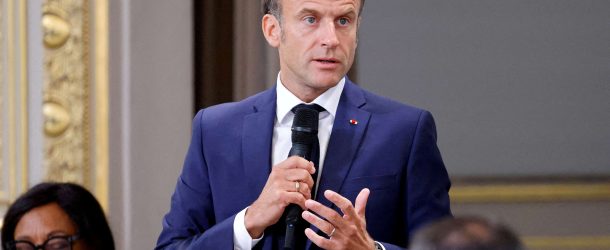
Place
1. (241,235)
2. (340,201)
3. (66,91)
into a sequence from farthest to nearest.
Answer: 1. (66,91)
2. (241,235)
3. (340,201)

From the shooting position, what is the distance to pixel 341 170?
2.24 metres

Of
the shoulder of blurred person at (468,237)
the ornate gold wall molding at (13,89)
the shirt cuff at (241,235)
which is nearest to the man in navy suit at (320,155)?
the shirt cuff at (241,235)

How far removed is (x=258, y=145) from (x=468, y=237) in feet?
3.17

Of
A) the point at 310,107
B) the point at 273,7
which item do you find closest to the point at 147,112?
the point at 273,7

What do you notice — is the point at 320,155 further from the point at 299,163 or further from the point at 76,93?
the point at 76,93

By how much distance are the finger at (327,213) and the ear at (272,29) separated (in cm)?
38

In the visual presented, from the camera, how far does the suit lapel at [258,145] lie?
2268 mm

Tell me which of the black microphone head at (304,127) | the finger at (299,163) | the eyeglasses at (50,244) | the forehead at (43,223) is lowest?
the eyeglasses at (50,244)

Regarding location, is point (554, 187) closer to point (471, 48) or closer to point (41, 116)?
point (471, 48)

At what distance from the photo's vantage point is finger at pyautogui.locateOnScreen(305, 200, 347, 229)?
208 cm

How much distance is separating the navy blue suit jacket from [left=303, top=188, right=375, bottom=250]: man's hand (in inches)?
3.7

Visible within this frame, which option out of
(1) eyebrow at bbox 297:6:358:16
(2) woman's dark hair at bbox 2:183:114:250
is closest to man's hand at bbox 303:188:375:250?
(1) eyebrow at bbox 297:6:358:16

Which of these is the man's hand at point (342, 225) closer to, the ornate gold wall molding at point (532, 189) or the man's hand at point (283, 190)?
the man's hand at point (283, 190)

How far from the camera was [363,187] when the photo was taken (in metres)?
2.24
